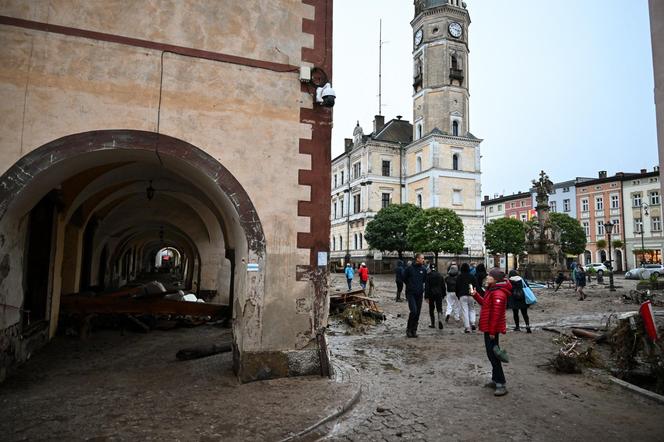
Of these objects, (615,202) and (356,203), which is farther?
(356,203)

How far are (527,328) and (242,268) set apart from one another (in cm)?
774

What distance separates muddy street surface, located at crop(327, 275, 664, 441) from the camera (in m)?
4.57

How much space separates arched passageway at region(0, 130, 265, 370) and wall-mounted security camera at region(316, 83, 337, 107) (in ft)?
6.12

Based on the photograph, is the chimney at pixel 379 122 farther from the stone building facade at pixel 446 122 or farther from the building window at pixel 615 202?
the building window at pixel 615 202

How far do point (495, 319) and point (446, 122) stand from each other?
50.9m

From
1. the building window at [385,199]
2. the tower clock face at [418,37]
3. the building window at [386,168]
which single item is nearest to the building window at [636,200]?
the building window at [385,199]

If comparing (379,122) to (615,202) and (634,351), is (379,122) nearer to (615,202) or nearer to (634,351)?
(615,202)

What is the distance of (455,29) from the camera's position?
53.0 metres

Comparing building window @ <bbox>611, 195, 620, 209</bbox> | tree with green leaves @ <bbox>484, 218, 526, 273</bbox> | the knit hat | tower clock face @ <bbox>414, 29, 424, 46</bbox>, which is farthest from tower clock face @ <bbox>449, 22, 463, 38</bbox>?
the knit hat

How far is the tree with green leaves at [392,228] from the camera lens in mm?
47000

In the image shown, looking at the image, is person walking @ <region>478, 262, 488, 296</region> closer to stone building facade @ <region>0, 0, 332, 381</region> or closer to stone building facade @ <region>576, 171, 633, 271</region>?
stone building facade @ <region>0, 0, 332, 381</region>

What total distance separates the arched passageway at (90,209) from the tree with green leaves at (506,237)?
44.2 meters

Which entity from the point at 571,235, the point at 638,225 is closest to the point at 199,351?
the point at 571,235

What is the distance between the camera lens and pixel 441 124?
53625 mm
